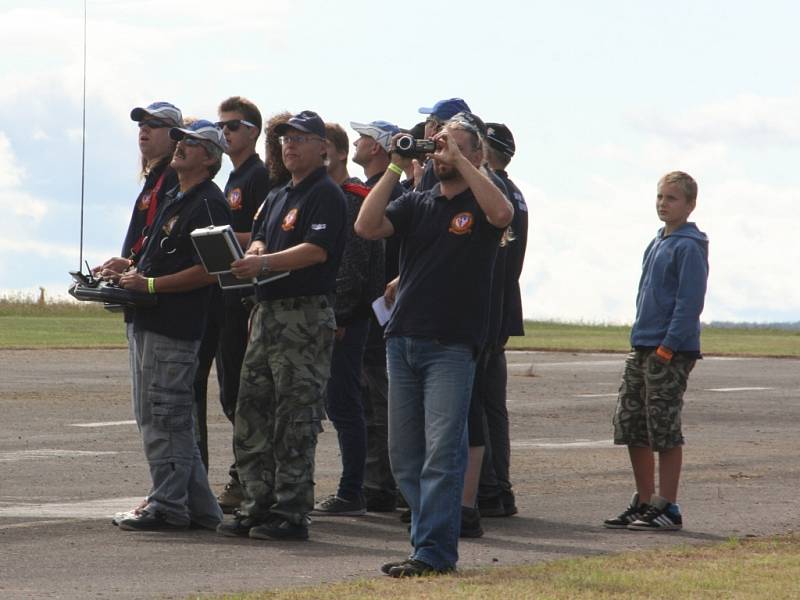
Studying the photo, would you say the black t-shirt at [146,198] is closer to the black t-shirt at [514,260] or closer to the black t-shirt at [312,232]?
the black t-shirt at [312,232]

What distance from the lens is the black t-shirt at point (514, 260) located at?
9664mm

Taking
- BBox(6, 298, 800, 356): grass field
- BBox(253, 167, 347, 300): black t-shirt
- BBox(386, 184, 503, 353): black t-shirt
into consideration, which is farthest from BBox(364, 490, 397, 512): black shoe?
BBox(6, 298, 800, 356): grass field

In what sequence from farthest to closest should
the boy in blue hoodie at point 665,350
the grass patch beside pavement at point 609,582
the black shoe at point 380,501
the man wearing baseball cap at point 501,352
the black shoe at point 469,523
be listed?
1. the black shoe at point 380,501
2. the man wearing baseball cap at point 501,352
3. the boy in blue hoodie at point 665,350
4. the black shoe at point 469,523
5. the grass patch beside pavement at point 609,582

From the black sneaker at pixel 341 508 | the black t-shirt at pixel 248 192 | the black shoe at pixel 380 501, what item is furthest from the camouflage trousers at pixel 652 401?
the black t-shirt at pixel 248 192

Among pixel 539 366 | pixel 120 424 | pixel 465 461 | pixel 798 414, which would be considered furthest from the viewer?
pixel 539 366

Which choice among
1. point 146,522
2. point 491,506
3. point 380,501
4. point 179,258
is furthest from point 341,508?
point 179,258

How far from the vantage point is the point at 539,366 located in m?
26.8

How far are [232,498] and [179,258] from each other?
1704 millimetres

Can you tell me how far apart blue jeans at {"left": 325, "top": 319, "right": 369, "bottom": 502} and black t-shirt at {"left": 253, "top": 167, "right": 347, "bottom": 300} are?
1.07m

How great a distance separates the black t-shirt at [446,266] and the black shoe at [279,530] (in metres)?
1.71

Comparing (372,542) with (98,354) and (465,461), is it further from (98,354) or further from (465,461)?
(98,354)

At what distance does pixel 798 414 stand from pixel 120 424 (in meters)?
7.69

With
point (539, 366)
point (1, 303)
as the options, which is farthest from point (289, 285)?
point (1, 303)

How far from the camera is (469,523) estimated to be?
8.92 metres
